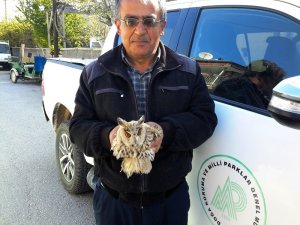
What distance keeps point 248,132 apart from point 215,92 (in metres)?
0.45

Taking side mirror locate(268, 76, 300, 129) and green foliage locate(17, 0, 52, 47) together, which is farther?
green foliage locate(17, 0, 52, 47)

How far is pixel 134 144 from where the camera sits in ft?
4.92

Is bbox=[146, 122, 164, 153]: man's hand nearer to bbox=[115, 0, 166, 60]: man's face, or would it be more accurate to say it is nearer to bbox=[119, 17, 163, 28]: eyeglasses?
bbox=[115, 0, 166, 60]: man's face

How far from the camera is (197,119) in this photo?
5.85 ft

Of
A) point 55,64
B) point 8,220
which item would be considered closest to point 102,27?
point 55,64

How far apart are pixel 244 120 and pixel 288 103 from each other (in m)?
0.60

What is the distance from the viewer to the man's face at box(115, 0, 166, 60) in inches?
69.4

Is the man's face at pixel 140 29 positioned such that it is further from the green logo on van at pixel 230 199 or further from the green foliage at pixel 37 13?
the green foliage at pixel 37 13

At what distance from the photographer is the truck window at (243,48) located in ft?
6.02

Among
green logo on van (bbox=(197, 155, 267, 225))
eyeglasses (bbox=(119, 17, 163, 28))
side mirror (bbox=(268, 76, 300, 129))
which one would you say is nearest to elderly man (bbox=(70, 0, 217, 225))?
eyeglasses (bbox=(119, 17, 163, 28))

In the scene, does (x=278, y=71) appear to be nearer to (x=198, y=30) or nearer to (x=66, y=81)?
(x=198, y=30)

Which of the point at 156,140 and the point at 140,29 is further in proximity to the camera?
the point at 140,29

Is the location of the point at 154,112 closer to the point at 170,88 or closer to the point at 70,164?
the point at 170,88

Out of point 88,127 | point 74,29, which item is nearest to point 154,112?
point 88,127
